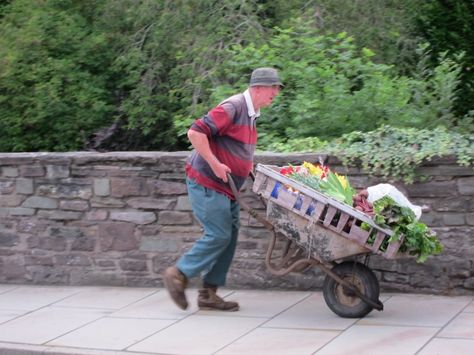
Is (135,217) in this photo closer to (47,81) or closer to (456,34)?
(47,81)

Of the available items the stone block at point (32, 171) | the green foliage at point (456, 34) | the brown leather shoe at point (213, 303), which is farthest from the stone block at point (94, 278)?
the green foliage at point (456, 34)

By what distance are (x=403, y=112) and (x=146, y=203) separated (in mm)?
2465

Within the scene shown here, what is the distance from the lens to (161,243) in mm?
8039

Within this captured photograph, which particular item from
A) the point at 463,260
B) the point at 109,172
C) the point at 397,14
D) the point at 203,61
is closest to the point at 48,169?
the point at 109,172

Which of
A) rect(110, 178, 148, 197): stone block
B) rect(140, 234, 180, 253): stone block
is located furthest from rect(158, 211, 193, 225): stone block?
rect(110, 178, 148, 197): stone block

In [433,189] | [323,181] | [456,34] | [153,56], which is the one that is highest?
[456,34]

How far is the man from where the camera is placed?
6.56 meters

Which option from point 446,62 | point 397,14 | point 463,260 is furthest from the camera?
point 397,14

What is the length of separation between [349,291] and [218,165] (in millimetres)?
1340

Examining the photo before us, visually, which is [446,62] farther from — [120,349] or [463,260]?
[120,349]

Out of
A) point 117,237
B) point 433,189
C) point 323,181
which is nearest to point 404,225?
point 323,181

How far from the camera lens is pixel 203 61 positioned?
397 inches

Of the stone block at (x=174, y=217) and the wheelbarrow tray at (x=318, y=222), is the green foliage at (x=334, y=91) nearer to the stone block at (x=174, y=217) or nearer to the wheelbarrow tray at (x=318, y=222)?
the stone block at (x=174, y=217)

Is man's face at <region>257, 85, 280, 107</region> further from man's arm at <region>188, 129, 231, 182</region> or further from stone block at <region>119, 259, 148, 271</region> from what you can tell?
stone block at <region>119, 259, 148, 271</region>
